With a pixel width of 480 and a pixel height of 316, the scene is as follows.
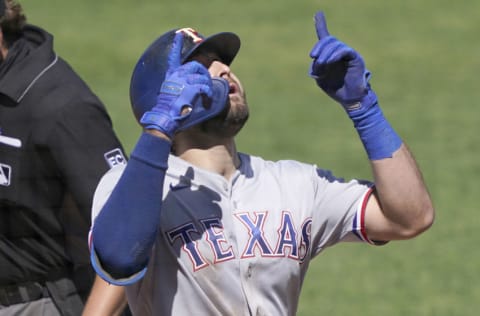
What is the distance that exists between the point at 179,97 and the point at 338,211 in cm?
72

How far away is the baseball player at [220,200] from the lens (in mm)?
3412

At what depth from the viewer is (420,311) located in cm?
760

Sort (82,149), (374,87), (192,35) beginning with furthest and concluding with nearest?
1. (374,87)
2. (82,149)
3. (192,35)

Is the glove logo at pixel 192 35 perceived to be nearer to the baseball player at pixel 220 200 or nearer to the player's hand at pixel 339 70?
the baseball player at pixel 220 200

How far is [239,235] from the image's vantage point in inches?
145

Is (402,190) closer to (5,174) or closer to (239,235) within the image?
(239,235)

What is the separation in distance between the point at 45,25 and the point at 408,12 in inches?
198

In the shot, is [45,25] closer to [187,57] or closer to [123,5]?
[123,5]

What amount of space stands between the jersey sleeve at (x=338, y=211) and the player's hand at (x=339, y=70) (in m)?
0.30

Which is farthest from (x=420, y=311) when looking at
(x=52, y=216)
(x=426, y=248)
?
(x=52, y=216)

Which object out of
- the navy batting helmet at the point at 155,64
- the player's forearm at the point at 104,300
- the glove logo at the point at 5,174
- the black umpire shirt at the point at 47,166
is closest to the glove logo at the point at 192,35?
the navy batting helmet at the point at 155,64

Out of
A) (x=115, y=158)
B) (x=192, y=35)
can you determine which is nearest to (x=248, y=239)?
(x=192, y=35)

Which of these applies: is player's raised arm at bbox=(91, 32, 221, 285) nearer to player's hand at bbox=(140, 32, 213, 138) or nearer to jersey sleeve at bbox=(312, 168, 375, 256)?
player's hand at bbox=(140, 32, 213, 138)

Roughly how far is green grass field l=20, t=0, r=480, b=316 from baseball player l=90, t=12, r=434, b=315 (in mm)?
3879
